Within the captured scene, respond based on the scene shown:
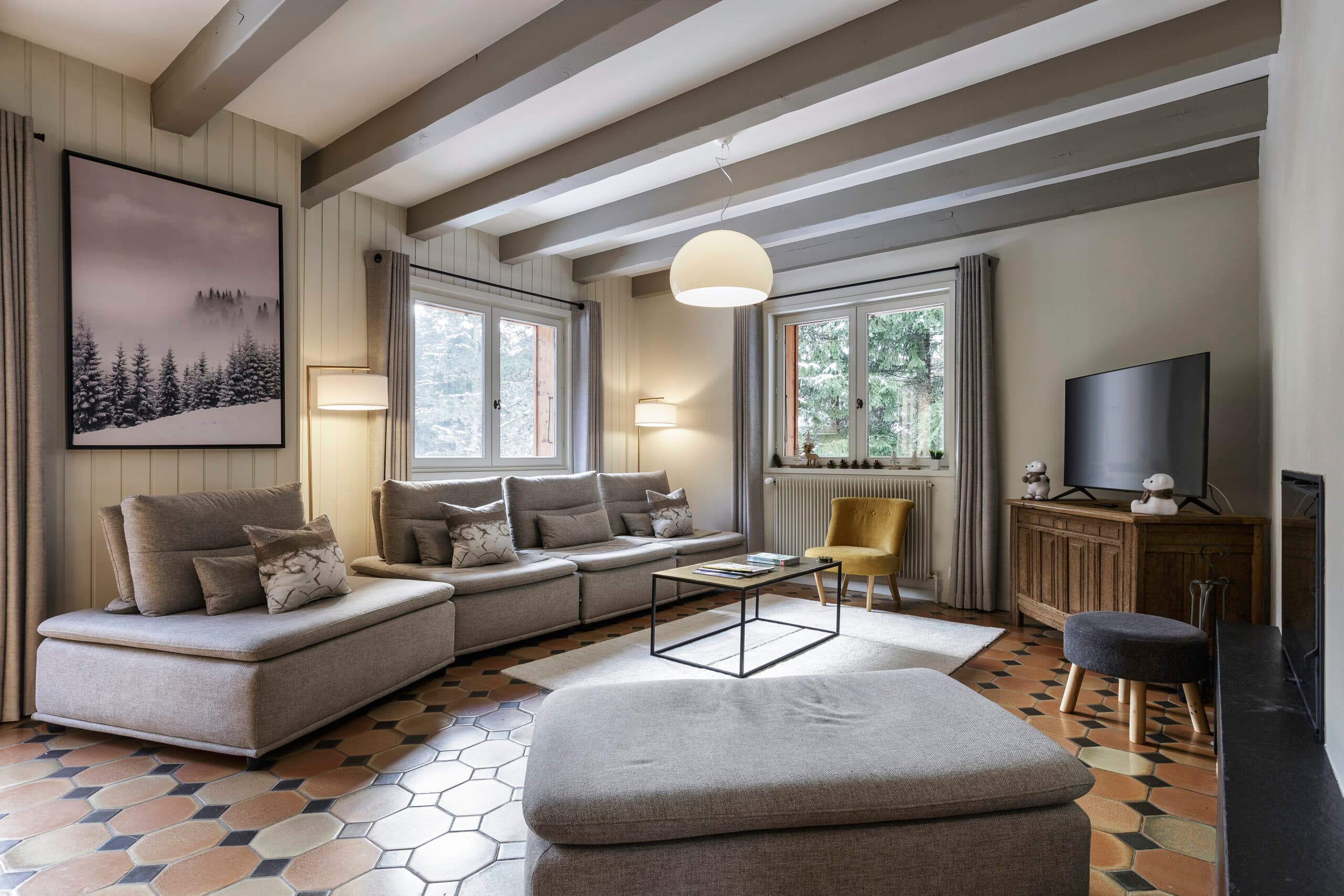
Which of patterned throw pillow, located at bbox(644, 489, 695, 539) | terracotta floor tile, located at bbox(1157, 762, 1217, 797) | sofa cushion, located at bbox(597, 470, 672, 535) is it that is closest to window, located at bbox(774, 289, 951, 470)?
patterned throw pillow, located at bbox(644, 489, 695, 539)

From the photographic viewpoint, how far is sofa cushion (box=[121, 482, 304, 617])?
9.37 ft

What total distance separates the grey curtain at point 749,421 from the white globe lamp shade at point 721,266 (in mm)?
2662

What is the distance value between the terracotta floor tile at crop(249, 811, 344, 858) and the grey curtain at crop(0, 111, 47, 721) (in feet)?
5.76

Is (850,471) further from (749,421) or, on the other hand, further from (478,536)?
(478,536)

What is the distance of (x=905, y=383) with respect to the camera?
18.0 ft

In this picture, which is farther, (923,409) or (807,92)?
(923,409)

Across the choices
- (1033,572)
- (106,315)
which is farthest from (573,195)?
(1033,572)

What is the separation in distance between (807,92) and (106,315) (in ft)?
10.7

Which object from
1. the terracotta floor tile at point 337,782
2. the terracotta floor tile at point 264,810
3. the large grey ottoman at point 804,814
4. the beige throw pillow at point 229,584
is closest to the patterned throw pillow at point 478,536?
the beige throw pillow at point 229,584

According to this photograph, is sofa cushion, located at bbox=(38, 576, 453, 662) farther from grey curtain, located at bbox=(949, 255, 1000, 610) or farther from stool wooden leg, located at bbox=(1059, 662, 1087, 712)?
grey curtain, located at bbox=(949, 255, 1000, 610)

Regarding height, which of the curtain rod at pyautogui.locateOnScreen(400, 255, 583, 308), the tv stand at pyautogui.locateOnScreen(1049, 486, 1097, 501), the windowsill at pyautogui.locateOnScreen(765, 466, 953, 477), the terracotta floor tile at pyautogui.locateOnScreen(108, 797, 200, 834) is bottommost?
the terracotta floor tile at pyautogui.locateOnScreen(108, 797, 200, 834)

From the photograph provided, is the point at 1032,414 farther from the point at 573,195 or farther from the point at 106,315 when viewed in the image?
the point at 106,315

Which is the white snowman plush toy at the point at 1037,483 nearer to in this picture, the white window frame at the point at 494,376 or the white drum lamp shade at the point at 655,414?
the white drum lamp shade at the point at 655,414

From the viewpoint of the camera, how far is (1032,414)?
188 inches
